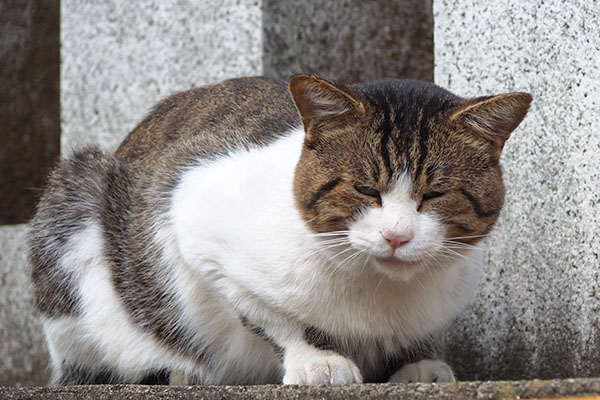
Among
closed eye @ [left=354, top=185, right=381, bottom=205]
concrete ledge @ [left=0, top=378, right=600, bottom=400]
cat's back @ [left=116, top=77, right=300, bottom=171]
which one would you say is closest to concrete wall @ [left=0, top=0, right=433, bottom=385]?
cat's back @ [left=116, top=77, right=300, bottom=171]

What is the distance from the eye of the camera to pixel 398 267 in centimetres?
228

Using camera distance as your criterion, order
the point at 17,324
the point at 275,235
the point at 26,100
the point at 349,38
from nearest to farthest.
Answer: the point at 275,235, the point at 349,38, the point at 17,324, the point at 26,100

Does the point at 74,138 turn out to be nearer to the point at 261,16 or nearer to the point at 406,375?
the point at 261,16

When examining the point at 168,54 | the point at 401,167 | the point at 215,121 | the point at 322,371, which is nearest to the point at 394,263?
the point at 401,167

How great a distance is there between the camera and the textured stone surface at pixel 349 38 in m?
3.88

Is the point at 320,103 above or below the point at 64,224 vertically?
above

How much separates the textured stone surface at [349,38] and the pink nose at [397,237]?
183 cm

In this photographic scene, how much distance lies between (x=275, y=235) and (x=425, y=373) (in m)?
0.66

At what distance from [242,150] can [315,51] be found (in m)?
1.36

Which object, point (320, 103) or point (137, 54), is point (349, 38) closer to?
point (137, 54)

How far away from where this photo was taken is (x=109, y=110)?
4152 millimetres

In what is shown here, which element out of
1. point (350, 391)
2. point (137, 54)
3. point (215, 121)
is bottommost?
point (350, 391)

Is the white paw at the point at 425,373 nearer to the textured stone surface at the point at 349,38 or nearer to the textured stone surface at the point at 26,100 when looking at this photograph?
the textured stone surface at the point at 349,38

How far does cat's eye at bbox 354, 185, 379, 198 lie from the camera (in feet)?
7.51
